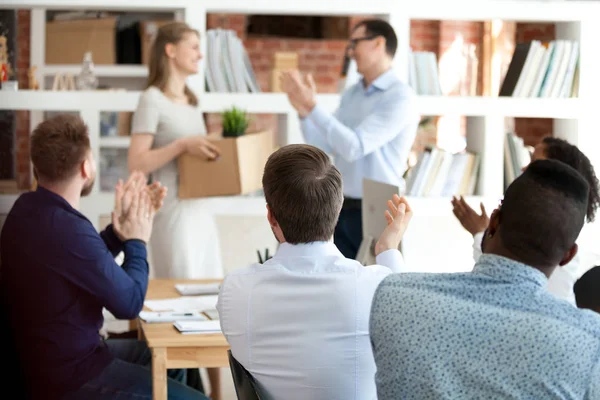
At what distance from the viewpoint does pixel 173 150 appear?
3.52 meters

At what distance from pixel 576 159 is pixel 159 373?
1.42 m

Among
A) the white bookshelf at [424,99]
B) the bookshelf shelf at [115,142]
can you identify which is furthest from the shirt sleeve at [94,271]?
the bookshelf shelf at [115,142]

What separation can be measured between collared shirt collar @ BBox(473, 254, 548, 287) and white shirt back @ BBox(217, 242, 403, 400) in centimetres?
42

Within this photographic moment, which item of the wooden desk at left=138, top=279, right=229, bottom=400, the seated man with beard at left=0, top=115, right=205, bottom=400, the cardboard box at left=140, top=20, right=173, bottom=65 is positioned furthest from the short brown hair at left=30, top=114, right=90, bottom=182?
the cardboard box at left=140, top=20, right=173, bottom=65

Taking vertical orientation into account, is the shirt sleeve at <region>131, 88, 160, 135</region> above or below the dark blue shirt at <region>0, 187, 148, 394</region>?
above

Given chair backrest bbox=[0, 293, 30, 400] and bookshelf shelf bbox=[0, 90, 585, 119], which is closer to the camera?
chair backrest bbox=[0, 293, 30, 400]

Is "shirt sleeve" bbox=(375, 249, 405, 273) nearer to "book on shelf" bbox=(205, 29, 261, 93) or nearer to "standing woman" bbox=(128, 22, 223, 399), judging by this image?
"standing woman" bbox=(128, 22, 223, 399)

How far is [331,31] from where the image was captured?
27.0ft

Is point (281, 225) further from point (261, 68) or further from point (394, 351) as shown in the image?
point (261, 68)

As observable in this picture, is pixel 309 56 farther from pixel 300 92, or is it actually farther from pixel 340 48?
pixel 300 92

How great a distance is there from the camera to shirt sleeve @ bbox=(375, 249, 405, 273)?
1.99 metres

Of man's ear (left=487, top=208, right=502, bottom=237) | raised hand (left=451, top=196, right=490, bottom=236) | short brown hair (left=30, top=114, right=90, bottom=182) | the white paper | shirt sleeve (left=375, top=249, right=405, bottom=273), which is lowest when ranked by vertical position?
the white paper

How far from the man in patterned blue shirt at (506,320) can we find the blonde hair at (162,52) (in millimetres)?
2536

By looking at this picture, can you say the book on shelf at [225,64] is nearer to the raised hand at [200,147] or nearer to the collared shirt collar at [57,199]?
the raised hand at [200,147]
